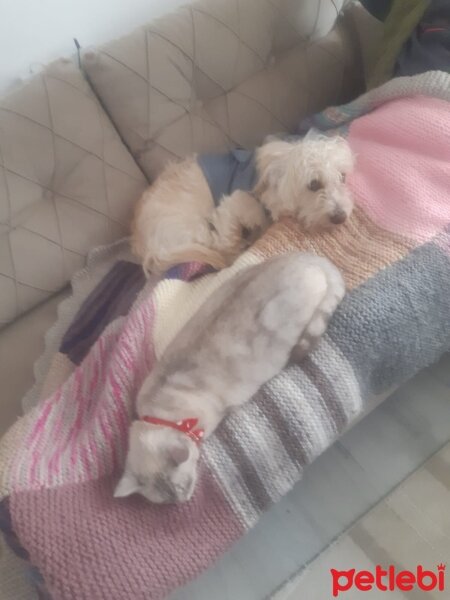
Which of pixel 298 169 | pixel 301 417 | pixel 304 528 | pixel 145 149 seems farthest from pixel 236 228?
pixel 304 528

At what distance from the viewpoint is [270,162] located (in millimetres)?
1487

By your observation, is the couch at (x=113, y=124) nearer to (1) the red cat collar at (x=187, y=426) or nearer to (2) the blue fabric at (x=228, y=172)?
(2) the blue fabric at (x=228, y=172)

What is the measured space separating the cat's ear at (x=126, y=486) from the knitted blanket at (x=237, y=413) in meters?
0.06

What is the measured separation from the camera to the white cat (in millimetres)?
1075

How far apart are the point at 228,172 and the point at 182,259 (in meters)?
0.33

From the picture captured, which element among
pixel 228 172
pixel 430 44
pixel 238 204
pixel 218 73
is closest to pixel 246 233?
pixel 238 204

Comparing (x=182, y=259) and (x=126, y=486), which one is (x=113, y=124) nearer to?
(x=182, y=259)

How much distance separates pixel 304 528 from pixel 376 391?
41 cm

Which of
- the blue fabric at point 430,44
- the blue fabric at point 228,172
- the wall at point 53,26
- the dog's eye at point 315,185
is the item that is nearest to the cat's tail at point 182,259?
the blue fabric at point 228,172

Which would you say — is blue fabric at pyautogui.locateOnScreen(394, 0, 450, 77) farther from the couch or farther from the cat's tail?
the cat's tail

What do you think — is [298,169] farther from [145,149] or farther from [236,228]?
[145,149]

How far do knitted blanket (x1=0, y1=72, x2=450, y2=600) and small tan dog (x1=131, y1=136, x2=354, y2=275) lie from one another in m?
0.06

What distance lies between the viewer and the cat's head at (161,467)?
102 cm

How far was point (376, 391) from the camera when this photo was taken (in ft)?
4.04
